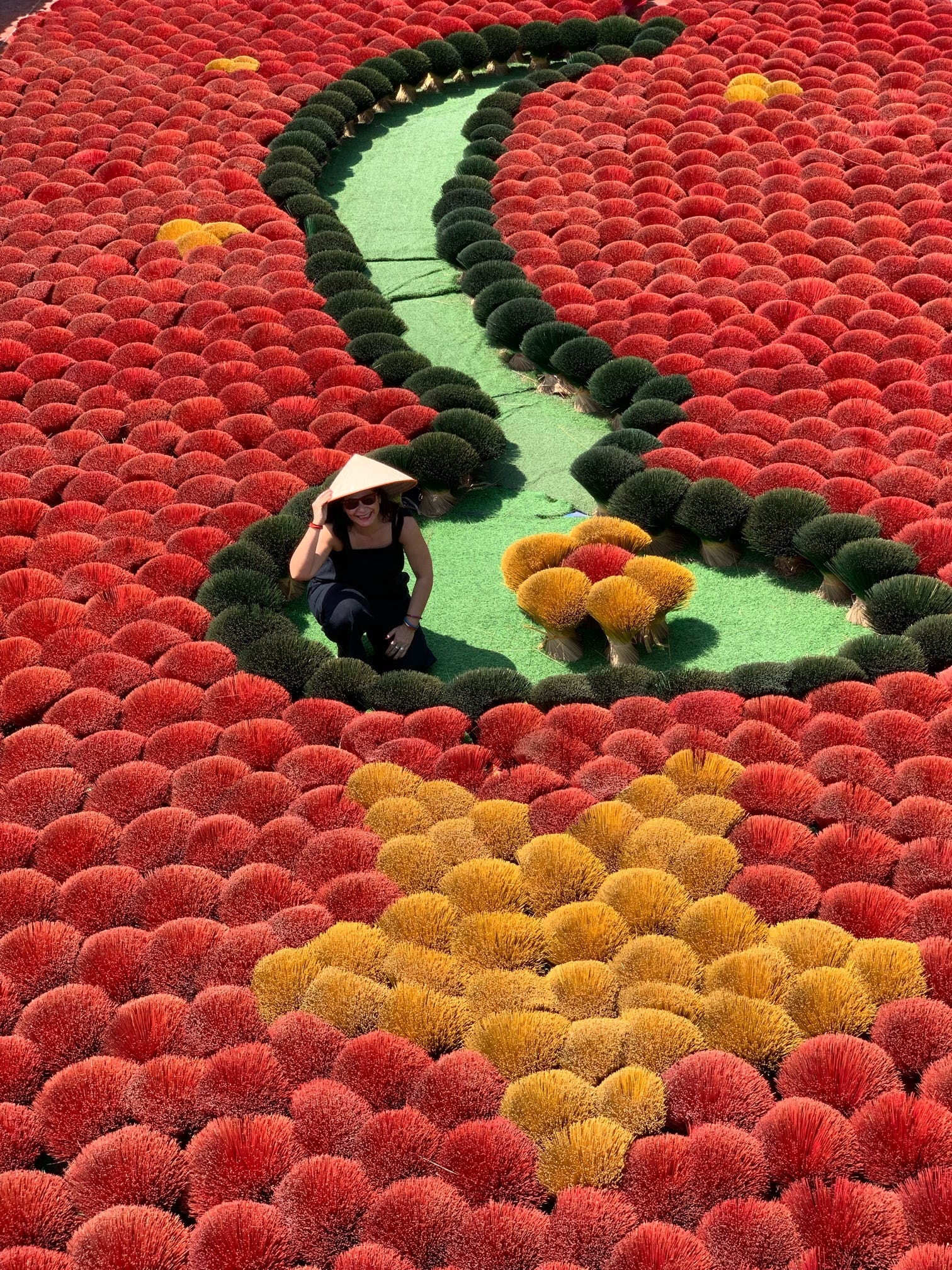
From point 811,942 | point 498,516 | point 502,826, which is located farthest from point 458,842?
point 498,516

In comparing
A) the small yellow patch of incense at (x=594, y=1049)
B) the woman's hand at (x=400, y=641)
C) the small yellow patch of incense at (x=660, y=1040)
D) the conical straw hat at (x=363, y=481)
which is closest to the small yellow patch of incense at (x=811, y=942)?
the small yellow patch of incense at (x=660, y=1040)

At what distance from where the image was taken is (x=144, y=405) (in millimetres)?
5398

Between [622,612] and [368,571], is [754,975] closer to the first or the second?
[622,612]

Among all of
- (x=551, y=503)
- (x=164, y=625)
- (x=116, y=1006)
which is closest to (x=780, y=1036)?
(x=116, y=1006)

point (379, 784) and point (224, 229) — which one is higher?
point (224, 229)

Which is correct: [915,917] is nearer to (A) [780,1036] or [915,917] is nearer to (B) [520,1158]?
(A) [780,1036]

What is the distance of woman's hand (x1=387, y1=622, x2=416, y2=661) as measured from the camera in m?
4.21

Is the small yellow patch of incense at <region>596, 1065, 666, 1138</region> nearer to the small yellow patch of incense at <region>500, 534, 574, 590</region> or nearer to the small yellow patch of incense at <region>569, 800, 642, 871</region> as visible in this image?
the small yellow patch of incense at <region>569, 800, 642, 871</region>

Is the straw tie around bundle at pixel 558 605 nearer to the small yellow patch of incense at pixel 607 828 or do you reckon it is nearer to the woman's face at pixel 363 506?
the woman's face at pixel 363 506

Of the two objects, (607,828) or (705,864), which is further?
(607,828)

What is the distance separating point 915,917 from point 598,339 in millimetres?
3361

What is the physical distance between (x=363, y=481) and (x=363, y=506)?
0.33ft

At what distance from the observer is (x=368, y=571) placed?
4.24 m

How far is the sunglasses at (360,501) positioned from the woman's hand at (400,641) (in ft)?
1.35
